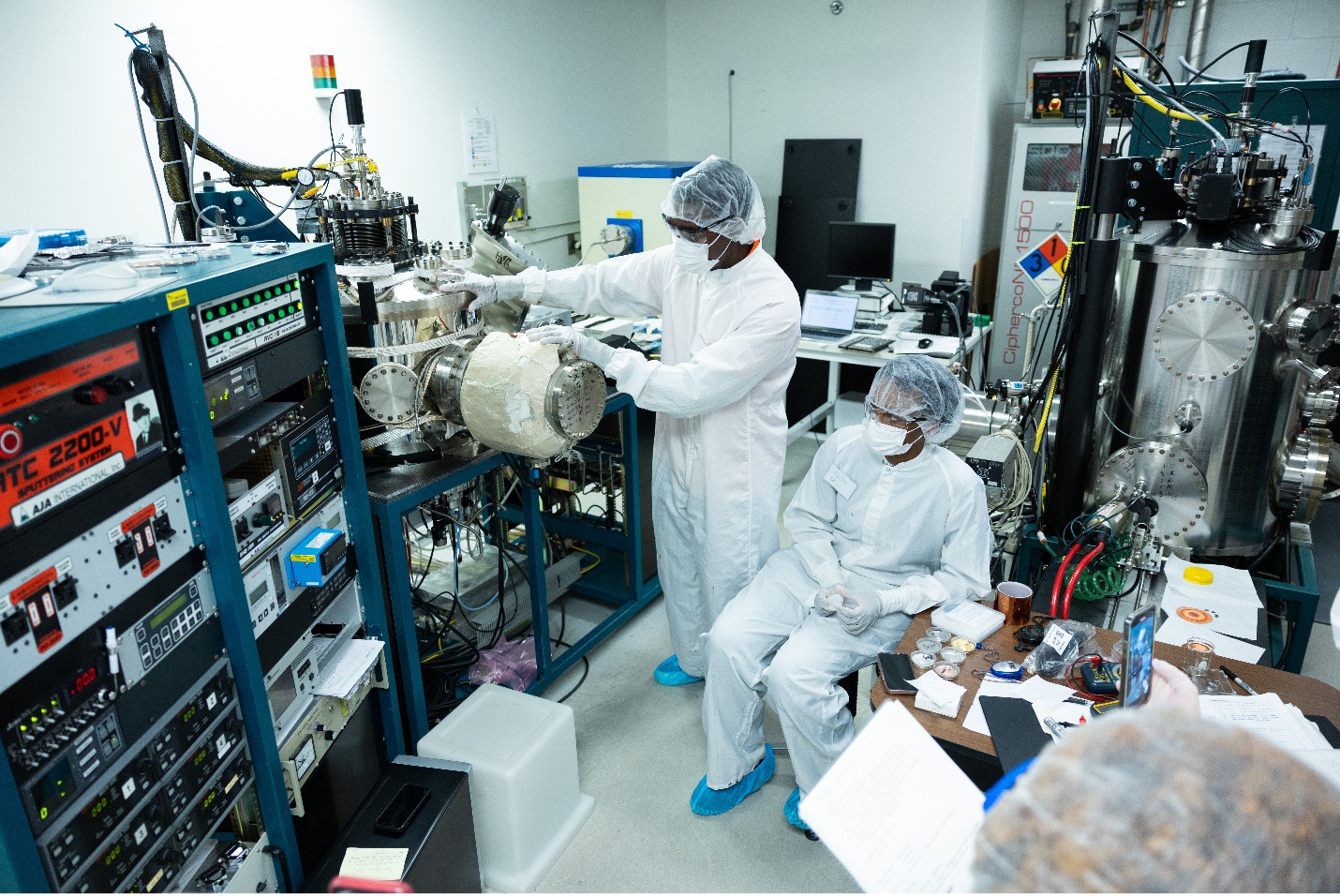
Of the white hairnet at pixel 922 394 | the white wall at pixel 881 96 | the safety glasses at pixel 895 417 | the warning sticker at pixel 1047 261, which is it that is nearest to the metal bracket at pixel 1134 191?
the warning sticker at pixel 1047 261

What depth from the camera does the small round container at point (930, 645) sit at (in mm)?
1565

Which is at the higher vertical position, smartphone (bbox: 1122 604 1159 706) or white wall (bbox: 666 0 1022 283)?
white wall (bbox: 666 0 1022 283)

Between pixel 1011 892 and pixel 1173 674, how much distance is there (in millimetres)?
694

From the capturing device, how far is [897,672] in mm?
1497

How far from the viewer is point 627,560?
2.75 meters

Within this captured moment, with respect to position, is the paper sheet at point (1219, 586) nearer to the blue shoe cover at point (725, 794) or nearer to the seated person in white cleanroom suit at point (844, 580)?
the seated person in white cleanroom suit at point (844, 580)

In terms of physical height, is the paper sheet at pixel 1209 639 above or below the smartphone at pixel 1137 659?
below

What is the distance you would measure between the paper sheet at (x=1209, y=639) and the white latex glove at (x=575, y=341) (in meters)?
1.30

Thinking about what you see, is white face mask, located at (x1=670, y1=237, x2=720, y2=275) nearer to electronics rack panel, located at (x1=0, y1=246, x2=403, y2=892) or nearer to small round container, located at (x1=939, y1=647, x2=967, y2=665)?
electronics rack panel, located at (x1=0, y1=246, x2=403, y2=892)

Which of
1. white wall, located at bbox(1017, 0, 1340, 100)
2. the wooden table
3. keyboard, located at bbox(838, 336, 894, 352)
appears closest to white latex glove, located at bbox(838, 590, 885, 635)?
the wooden table

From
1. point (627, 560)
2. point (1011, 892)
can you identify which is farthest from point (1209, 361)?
point (1011, 892)

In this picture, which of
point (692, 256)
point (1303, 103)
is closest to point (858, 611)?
point (692, 256)

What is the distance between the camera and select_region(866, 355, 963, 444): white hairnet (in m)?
1.80

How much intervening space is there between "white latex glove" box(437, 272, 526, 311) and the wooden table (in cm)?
127
